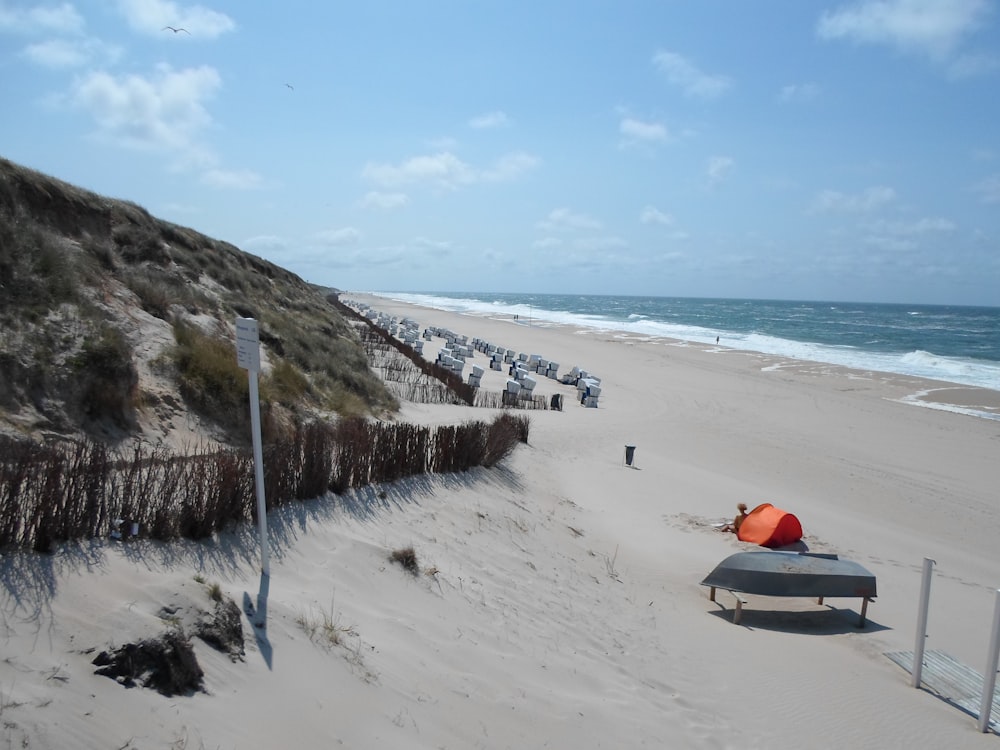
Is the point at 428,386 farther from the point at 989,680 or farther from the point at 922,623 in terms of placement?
the point at 989,680

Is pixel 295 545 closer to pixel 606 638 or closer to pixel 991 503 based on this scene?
pixel 606 638

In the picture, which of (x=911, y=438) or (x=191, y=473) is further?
(x=911, y=438)

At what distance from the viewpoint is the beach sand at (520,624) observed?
3.23 meters

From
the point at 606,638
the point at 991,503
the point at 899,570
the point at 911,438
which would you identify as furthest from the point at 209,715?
the point at 911,438

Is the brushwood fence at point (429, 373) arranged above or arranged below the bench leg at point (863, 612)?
above

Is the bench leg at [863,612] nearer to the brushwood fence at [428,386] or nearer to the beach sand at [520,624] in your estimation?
the beach sand at [520,624]

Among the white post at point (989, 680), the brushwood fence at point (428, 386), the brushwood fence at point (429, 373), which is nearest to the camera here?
the white post at point (989, 680)

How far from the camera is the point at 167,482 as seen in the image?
14.9 ft

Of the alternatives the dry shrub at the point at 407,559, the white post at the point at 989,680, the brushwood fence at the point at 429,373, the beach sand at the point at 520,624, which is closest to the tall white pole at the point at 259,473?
the beach sand at the point at 520,624

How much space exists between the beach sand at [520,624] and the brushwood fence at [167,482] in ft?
0.58

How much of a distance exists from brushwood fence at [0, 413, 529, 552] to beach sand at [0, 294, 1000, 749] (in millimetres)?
176

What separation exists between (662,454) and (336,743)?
1264 centimetres

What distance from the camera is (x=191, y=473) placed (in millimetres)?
4727

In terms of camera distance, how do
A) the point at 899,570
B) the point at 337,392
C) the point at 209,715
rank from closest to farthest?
the point at 209,715
the point at 899,570
the point at 337,392
